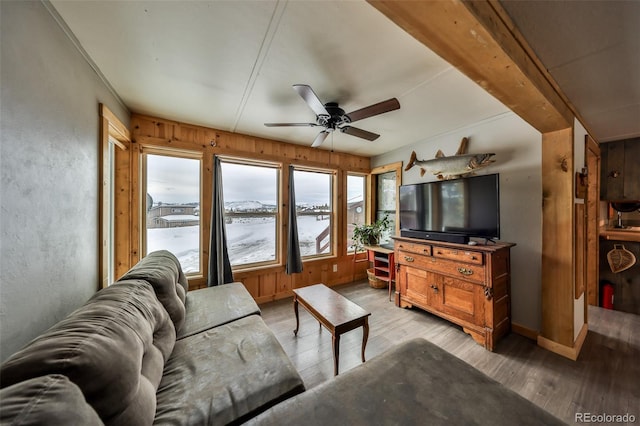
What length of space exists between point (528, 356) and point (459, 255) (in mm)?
989

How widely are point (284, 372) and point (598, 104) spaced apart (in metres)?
3.31

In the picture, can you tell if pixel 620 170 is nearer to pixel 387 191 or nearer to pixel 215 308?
pixel 387 191

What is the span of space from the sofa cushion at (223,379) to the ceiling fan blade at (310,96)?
1.71m

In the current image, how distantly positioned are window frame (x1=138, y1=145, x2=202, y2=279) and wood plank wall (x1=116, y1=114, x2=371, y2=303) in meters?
0.02

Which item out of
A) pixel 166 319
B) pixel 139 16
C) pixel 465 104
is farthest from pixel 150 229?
pixel 465 104

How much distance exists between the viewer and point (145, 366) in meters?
1.02

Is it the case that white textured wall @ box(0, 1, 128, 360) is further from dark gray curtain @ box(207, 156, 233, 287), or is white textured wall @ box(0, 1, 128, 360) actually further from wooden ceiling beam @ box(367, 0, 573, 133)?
wooden ceiling beam @ box(367, 0, 573, 133)

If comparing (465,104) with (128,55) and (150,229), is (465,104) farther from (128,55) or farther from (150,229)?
(150,229)

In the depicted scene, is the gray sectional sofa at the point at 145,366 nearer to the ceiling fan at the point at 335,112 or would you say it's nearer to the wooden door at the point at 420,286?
the ceiling fan at the point at 335,112

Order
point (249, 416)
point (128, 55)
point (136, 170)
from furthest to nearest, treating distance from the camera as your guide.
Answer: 1. point (136, 170)
2. point (128, 55)
3. point (249, 416)

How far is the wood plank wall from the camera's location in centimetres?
236

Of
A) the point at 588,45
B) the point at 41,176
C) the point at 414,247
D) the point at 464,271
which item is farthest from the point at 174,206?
the point at 588,45

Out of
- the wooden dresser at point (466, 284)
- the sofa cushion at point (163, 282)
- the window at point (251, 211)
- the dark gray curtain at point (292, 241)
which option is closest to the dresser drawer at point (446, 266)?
the wooden dresser at point (466, 284)

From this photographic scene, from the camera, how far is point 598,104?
194 centimetres
